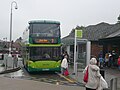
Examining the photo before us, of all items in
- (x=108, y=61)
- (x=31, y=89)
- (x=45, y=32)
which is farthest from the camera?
(x=108, y=61)

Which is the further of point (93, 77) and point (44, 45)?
point (44, 45)

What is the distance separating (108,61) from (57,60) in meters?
10.1

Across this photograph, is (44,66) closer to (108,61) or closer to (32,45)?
(32,45)

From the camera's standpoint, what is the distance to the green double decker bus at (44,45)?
23.7 m

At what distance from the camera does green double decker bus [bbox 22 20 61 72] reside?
23.7 m

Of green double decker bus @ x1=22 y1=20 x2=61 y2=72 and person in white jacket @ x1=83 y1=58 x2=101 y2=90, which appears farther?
green double decker bus @ x1=22 y1=20 x2=61 y2=72

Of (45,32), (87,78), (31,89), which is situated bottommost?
(31,89)

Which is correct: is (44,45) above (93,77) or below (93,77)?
above

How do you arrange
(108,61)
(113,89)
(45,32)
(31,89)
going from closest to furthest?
(113,89) < (31,89) < (45,32) < (108,61)

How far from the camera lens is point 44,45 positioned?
23.9m

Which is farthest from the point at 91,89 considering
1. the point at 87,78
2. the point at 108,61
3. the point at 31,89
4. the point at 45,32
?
the point at 108,61

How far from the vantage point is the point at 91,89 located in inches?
387

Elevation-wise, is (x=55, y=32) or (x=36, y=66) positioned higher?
(x=55, y=32)

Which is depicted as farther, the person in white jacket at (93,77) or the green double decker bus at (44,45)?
the green double decker bus at (44,45)
